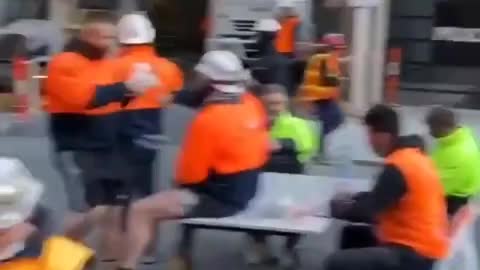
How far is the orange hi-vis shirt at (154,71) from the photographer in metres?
7.76

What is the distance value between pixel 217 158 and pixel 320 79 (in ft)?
17.3

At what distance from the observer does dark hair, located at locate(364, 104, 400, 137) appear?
20.9 feet

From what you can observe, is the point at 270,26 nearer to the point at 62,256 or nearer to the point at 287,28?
the point at 287,28

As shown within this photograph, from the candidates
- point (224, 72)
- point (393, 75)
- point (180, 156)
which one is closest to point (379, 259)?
point (224, 72)

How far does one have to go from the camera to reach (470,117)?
56.2ft

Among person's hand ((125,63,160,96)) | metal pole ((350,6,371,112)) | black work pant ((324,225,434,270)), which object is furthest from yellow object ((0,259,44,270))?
metal pole ((350,6,371,112))

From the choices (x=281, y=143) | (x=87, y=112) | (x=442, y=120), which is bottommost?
(x=281, y=143)

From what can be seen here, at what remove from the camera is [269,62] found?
15.4 metres

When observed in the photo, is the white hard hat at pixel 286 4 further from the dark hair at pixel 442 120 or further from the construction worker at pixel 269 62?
the dark hair at pixel 442 120

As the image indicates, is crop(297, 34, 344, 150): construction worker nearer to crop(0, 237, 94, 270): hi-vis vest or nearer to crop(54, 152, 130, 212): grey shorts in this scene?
crop(54, 152, 130, 212): grey shorts

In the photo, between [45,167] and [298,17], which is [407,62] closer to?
[298,17]

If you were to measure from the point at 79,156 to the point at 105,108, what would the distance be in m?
0.31

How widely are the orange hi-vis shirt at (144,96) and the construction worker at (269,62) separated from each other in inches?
275

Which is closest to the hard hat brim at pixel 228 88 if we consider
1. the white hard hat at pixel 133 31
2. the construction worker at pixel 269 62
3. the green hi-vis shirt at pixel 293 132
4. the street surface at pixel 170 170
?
the white hard hat at pixel 133 31
